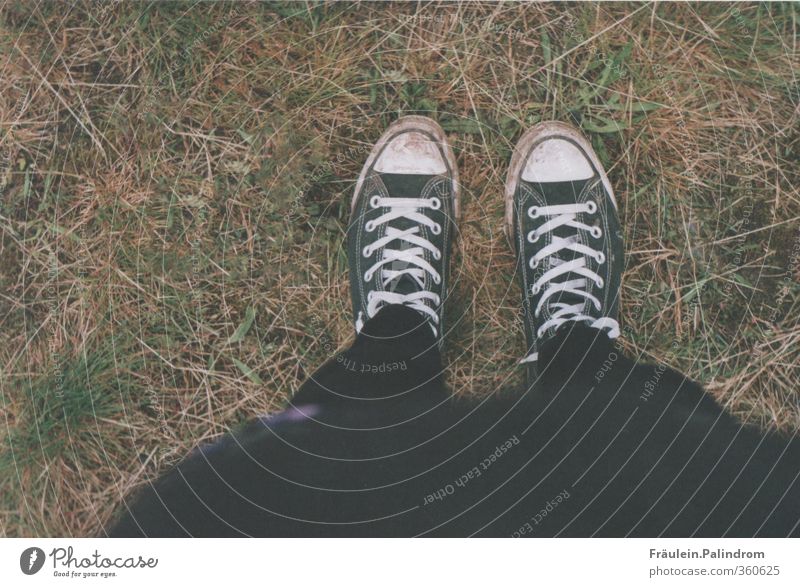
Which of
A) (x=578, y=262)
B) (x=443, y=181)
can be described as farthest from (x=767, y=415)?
(x=443, y=181)

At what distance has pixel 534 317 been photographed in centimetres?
106

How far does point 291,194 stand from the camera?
107 centimetres

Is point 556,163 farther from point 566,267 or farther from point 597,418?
point 597,418

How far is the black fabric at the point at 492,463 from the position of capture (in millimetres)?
975

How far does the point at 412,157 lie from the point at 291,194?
25 centimetres

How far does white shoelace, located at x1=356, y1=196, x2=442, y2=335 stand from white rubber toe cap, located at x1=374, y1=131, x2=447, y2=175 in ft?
0.18

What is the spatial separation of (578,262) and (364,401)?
490 mm
